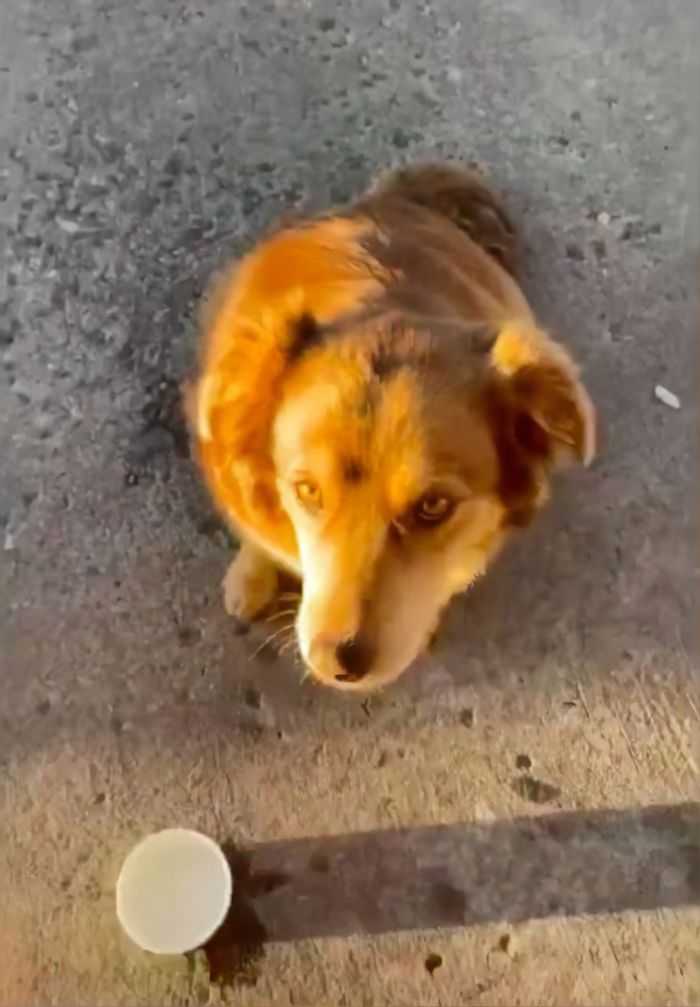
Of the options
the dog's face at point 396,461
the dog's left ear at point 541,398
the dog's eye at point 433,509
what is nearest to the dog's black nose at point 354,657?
the dog's face at point 396,461

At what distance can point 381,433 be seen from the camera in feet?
4.08

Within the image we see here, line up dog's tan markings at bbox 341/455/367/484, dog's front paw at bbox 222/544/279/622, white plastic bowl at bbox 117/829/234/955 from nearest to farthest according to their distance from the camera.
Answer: dog's tan markings at bbox 341/455/367/484 → white plastic bowl at bbox 117/829/234/955 → dog's front paw at bbox 222/544/279/622

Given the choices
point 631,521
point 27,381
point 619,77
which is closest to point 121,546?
point 27,381

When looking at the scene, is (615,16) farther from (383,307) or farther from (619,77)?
(383,307)

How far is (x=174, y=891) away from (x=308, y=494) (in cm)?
52

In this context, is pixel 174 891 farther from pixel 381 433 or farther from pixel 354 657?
pixel 381 433

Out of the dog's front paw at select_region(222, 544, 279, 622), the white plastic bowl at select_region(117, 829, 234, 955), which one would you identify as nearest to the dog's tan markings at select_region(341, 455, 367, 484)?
the dog's front paw at select_region(222, 544, 279, 622)

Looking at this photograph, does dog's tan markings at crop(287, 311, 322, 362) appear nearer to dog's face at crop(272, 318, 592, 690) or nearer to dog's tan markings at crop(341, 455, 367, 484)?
dog's face at crop(272, 318, 592, 690)

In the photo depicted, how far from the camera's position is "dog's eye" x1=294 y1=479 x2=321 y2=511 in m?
1.29

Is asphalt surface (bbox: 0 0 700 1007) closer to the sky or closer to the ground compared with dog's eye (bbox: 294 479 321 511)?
closer to the ground

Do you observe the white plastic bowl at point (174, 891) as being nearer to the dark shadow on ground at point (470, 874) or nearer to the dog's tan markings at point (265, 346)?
the dark shadow on ground at point (470, 874)

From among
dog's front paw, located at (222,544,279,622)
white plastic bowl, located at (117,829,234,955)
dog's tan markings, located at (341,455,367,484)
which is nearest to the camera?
dog's tan markings, located at (341,455,367,484)

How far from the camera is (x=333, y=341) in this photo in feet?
4.24

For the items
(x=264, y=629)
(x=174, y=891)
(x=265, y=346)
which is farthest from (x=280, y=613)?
(x=265, y=346)
